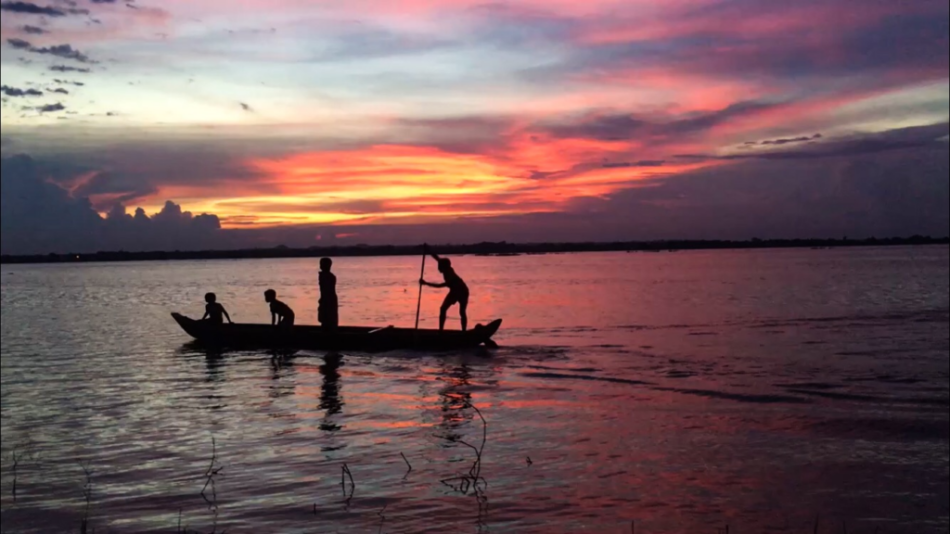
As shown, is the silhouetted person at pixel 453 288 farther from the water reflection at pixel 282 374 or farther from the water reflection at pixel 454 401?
the water reflection at pixel 282 374

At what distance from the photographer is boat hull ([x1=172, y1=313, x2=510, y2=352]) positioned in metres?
22.3

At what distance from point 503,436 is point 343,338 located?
37.3ft

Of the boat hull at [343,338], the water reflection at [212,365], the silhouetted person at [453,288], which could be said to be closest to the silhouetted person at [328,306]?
the boat hull at [343,338]

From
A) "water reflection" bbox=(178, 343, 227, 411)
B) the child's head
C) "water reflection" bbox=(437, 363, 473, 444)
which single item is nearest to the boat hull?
"water reflection" bbox=(178, 343, 227, 411)

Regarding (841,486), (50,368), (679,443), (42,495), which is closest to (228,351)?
(50,368)

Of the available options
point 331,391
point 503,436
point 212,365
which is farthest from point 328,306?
point 503,436

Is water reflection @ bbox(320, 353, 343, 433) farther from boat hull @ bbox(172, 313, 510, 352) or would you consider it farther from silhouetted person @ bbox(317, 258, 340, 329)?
silhouetted person @ bbox(317, 258, 340, 329)

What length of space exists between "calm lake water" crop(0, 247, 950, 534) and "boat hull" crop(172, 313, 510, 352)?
580 millimetres

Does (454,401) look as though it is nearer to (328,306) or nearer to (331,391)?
(331,391)

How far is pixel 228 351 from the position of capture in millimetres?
25188

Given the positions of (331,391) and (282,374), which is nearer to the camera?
(331,391)

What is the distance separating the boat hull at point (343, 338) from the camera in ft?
73.1

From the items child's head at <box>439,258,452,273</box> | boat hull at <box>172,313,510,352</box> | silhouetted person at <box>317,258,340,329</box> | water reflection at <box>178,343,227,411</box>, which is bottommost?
water reflection at <box>178,343,227,411</box>

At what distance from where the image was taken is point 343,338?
22891 millimetres
